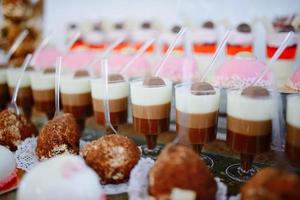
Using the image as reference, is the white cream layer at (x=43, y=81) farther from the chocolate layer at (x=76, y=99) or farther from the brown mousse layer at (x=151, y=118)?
the brown mousse layer at (x=151, y=118)

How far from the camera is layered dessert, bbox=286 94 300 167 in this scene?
1.47 m

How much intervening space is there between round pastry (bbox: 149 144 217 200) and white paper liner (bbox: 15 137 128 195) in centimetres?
26

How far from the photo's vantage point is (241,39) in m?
2.36

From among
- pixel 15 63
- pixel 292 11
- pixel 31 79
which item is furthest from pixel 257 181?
pixel 15 63

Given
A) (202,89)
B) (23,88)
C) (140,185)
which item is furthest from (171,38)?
(140,185)

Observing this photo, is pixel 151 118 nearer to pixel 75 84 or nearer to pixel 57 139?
pixel 57 139

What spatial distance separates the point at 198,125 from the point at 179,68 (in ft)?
2.90

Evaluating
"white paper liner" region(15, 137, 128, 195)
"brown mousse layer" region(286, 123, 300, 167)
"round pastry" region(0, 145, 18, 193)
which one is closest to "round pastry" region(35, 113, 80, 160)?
"white paper liner" region(15, 137, 128, 195)

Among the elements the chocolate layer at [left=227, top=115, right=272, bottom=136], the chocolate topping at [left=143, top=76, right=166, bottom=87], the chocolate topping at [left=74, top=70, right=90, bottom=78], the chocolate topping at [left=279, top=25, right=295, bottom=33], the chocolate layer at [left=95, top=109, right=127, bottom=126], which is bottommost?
the chocolate layer at [left=95, top=109, right=127, bottom=126]

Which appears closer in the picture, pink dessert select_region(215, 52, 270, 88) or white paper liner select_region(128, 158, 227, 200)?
white paper liner select_region(128, 158, 227, 200)

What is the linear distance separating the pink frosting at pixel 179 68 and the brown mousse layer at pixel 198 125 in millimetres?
746

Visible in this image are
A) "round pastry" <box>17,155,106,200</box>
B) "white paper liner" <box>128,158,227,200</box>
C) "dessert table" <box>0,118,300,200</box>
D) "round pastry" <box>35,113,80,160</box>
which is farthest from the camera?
"round pastry" <box>35,113,80,160</box>

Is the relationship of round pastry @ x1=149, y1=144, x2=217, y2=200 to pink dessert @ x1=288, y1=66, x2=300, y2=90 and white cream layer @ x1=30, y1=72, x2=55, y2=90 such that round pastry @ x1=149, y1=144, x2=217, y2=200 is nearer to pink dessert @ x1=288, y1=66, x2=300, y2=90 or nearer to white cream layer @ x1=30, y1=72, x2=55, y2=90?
pink dessert @ x1=288, y1=66, x2=300, y2=90

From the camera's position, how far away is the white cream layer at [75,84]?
7.56 ft
